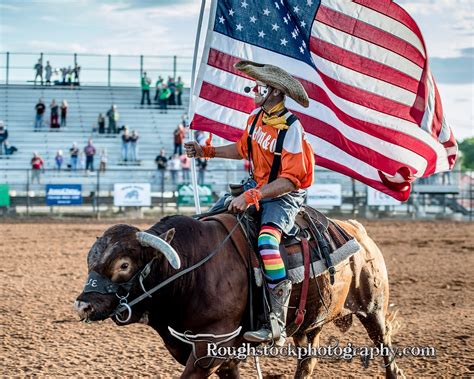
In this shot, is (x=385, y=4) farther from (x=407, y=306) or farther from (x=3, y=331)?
(x=3, y=331)

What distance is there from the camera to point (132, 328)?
9562mm

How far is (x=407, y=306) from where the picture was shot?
1103cm

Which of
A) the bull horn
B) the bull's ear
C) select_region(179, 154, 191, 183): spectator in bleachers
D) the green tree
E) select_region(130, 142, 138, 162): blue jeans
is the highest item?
the green tree

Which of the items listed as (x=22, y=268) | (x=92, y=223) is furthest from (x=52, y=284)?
(x=92, y=223)

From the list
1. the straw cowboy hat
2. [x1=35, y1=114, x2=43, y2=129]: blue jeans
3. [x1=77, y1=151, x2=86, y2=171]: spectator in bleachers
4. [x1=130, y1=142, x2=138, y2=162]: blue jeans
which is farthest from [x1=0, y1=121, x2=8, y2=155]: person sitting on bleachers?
the straw cowboy hat

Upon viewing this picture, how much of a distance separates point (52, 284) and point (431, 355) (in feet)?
21.9

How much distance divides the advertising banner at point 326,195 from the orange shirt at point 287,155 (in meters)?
21.6

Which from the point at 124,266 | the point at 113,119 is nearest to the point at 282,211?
the point at 124,266

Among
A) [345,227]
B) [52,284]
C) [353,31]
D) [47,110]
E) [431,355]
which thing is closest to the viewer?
[345,227]

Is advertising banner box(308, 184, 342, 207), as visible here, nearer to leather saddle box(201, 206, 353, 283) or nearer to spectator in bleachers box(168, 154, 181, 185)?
spectator in bleachers box(168, 154, 181, 185)

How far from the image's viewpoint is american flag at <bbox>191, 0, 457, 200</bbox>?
838 cm

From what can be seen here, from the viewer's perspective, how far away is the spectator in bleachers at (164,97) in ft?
127

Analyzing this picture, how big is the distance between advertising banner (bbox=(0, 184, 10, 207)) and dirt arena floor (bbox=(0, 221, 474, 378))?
361 inches

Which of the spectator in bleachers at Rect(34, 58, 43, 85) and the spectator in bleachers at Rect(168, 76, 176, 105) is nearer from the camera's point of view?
the spectator in bleachers at Rect(168, 76, 176, 105)
